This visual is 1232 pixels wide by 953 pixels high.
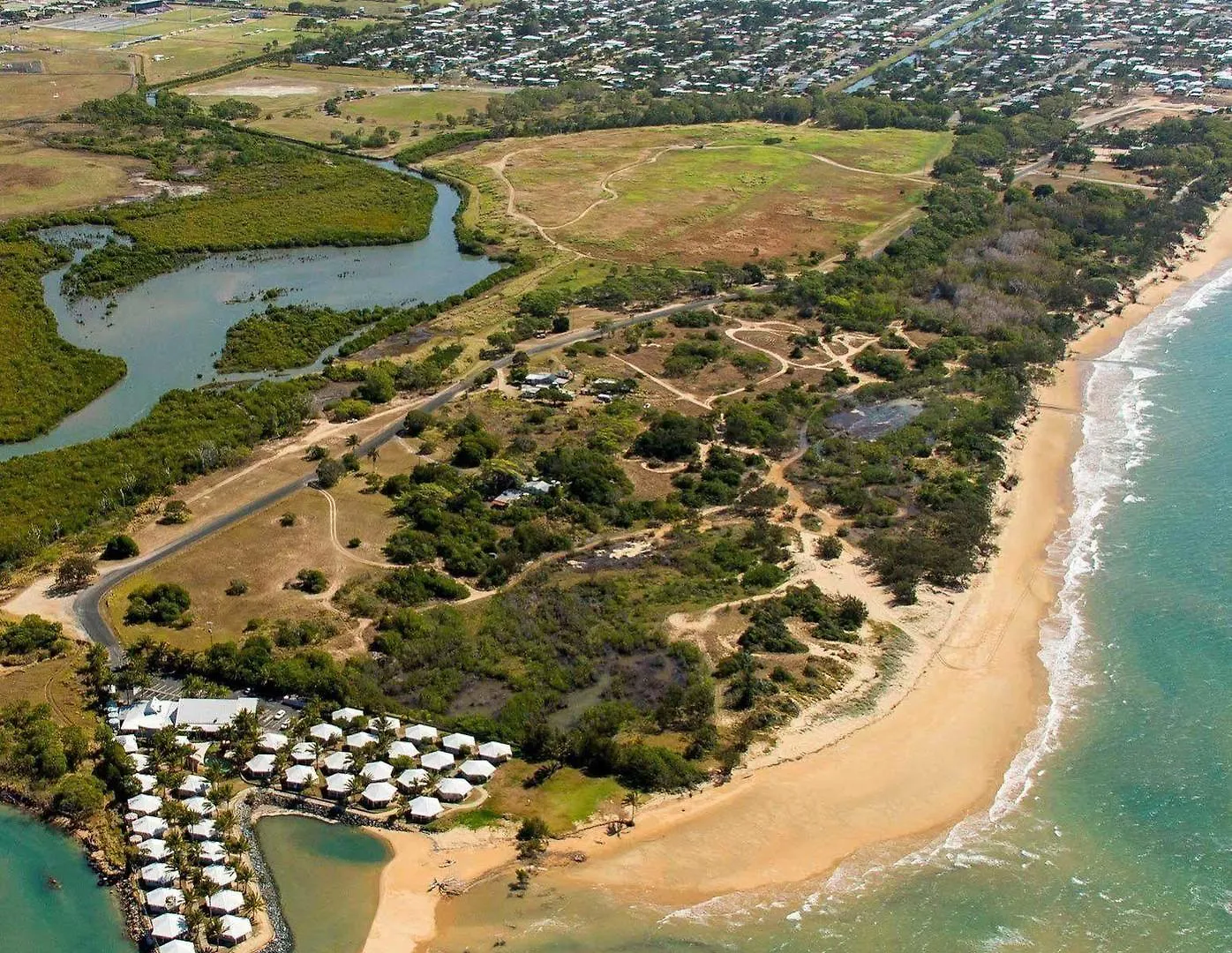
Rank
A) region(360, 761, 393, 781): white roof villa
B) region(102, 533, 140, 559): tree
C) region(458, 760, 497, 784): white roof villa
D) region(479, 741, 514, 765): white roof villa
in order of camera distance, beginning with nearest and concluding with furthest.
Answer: region(360, 761, 393, 781): white roof villa → region(458, 760, 497, 784): white roof villa → region(479, 741, 514, 765): white roof villa → region(102, 533, 140, 559): tree

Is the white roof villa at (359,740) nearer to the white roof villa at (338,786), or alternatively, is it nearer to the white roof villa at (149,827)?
the white roof villa at (338,786)

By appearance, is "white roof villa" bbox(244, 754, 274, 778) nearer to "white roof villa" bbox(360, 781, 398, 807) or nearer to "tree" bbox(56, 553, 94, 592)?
"white roof villa" bbox(360, 781, 398, 807)

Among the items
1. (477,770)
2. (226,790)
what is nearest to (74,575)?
(226,790)

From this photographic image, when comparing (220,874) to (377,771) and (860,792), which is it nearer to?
(377,771)

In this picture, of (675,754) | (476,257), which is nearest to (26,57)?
(476,257)

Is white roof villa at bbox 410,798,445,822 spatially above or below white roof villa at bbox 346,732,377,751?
below

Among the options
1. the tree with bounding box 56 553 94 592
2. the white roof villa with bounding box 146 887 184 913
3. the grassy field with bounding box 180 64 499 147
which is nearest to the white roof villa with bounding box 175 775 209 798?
the white roof villa with bounding box 146 887 184 913

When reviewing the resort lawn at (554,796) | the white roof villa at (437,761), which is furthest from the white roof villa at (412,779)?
the resort lawn at (554,796)
